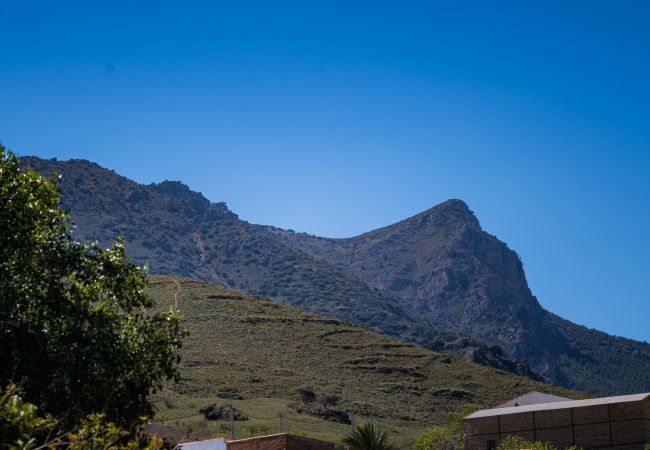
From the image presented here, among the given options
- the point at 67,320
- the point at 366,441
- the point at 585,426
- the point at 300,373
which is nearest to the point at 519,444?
the point at 585,426

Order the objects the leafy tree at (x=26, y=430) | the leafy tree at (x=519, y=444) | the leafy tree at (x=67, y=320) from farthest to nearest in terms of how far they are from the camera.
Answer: the leafy tree at (x=519, y=444)
the leafy tree at (x=67, y=320)
the leafy tree at (x=26, y=430)

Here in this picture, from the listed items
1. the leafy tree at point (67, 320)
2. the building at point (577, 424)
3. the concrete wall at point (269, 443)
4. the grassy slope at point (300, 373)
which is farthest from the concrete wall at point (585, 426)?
the leafy tree at point (67, 320)

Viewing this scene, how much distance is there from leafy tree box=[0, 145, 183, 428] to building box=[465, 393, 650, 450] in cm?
2279

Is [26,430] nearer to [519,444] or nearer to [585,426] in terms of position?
[519,444]

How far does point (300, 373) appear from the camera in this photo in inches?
3019

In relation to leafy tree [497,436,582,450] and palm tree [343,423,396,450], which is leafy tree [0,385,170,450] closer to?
palm tree [343,423,396,450]

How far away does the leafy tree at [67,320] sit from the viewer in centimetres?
1594

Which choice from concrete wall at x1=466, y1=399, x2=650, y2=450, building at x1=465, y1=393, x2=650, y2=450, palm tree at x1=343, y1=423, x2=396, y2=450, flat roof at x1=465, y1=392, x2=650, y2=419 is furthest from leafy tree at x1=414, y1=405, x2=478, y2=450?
palm tree at x1=343, y1=423, x2=396, y2=450

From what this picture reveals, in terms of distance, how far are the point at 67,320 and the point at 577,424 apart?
81.9 ft

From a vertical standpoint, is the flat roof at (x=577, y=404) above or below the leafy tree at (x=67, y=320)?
below

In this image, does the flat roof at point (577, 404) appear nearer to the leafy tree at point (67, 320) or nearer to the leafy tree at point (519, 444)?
the leafy tree at point (519, 444)

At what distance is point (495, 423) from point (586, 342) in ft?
506

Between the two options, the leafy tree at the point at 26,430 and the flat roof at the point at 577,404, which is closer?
the leafy tree at the point at 26,430

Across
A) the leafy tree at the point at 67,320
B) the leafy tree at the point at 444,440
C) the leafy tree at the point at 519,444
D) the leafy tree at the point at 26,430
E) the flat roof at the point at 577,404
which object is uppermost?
the leafy tree at the point at 67,320
